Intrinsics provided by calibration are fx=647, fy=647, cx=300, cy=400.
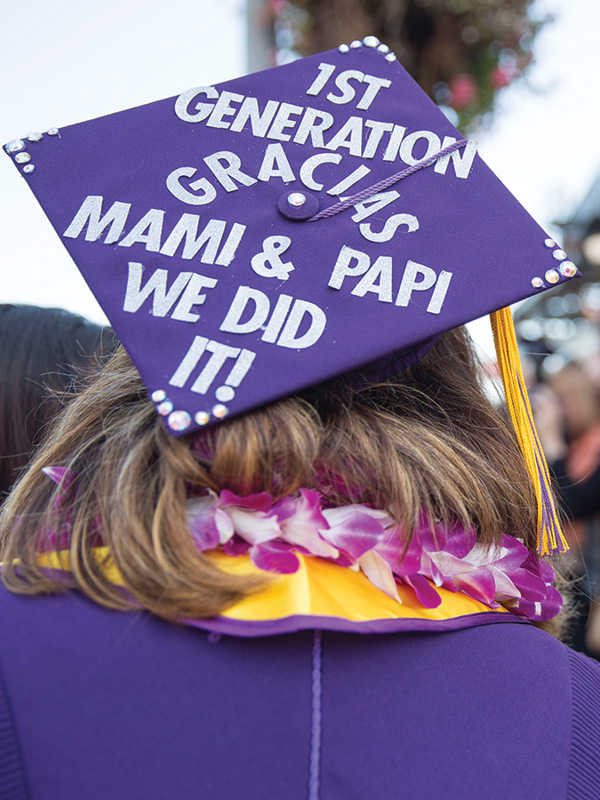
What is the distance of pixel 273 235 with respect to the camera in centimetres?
89

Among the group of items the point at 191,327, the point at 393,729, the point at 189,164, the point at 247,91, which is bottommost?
the point at 393,729

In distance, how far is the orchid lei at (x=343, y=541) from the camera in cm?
72

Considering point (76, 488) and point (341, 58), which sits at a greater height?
point (341, 58)

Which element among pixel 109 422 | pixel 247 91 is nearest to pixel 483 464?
pixel 109 422

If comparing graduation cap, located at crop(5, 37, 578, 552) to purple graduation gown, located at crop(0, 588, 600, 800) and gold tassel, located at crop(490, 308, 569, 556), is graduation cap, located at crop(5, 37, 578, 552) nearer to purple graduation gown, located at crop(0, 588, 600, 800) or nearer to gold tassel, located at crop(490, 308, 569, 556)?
gold tassel, located at crop(490, 308, 569, 556)

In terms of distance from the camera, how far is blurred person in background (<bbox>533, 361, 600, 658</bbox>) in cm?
257

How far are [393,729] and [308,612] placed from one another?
0.56 ft

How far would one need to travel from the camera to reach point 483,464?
889mm

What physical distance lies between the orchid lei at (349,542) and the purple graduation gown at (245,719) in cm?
8

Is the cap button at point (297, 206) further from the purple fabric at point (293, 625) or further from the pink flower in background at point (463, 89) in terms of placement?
the pink flower in background at point (463, 89)

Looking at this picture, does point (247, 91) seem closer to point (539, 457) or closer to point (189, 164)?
point (189, 164)

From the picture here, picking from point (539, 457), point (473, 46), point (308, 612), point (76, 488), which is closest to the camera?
point (308, 612)

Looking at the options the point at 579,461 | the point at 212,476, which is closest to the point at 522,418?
the point at 212,476

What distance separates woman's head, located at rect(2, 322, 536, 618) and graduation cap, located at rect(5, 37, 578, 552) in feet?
0.16
